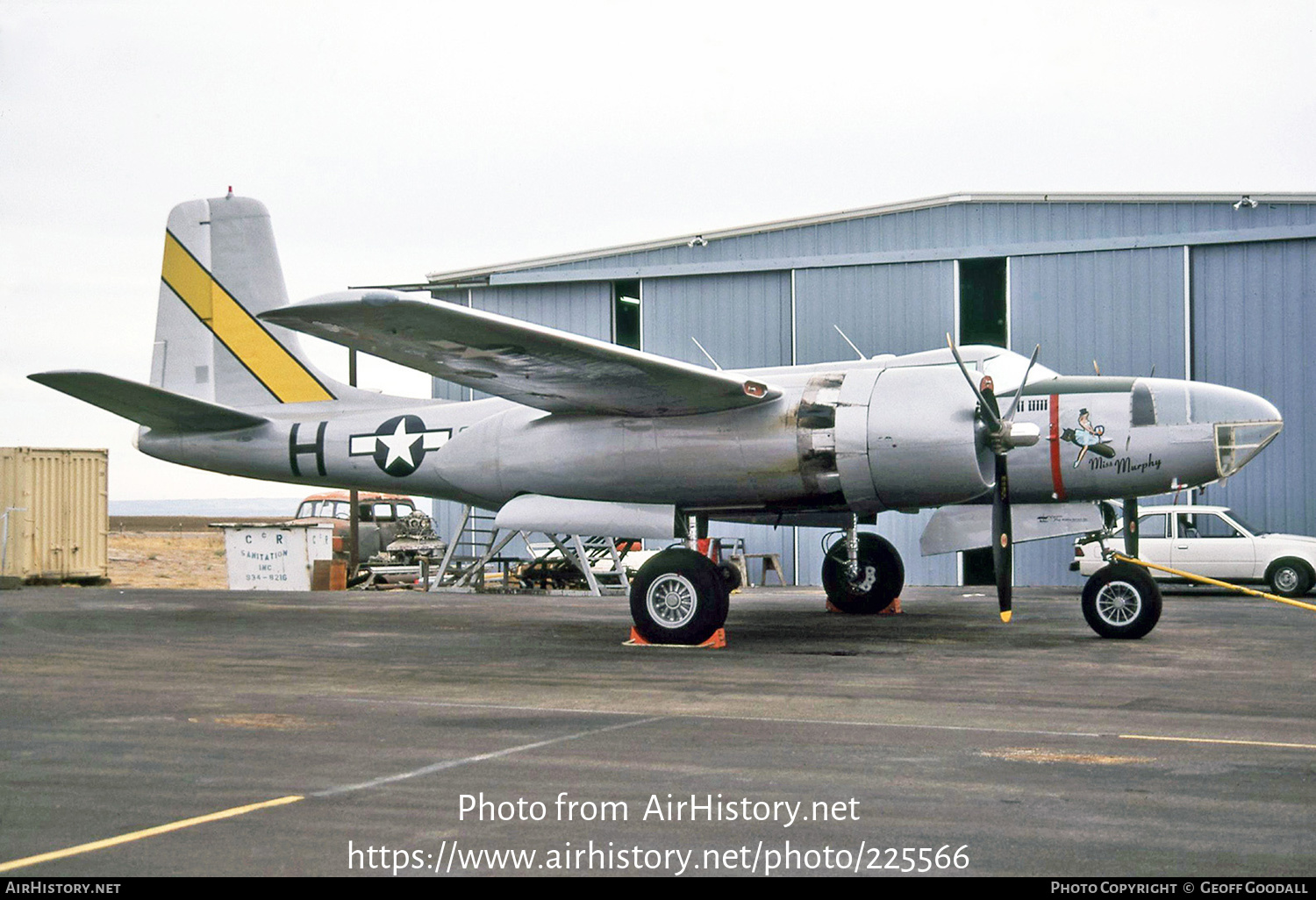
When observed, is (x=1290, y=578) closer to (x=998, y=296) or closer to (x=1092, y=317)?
(x=1092, y=317)

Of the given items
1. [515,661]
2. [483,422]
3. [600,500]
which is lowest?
[515,661]

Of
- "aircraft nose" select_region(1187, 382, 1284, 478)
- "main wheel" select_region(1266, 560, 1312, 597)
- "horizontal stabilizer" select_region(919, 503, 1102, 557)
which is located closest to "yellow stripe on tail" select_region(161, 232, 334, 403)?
"horizontal stabilizer" select_region(919, 503, 1102, 557)

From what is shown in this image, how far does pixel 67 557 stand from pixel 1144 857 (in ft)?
79.9

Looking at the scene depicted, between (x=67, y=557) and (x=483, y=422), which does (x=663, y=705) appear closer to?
(x=483, y=422)

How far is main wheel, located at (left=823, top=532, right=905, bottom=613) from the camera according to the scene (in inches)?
614

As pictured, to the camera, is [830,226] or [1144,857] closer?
[1144,857]

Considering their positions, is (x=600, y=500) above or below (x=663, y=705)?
above

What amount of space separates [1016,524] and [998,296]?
13.3 metres

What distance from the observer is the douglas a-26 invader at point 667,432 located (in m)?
11.0

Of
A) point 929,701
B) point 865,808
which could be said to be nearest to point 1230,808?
point 865,808

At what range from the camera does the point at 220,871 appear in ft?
13.4

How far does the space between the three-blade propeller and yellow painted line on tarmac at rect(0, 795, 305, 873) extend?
25.0 feet

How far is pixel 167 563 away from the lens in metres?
52.1

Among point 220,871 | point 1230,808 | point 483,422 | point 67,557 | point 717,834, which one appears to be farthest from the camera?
point 67,557
